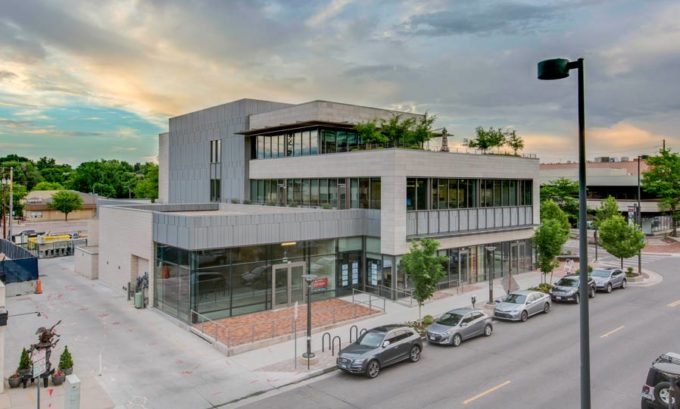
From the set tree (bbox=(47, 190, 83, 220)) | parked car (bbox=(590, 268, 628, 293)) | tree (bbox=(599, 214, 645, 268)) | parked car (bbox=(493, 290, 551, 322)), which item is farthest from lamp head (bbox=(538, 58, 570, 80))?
tree (bbox=(47, 190, 83, 220))

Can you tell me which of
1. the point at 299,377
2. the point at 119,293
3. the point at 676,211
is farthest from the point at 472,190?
the point at 676,211

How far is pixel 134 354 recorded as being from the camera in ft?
63.9

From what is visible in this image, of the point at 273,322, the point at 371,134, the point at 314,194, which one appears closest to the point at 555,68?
the point at 273,322

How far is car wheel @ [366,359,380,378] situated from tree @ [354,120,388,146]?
782 inches

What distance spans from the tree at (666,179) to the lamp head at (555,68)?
211 feet

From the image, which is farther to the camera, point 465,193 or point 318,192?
point 318,192

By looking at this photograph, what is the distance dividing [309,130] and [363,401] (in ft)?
79.1

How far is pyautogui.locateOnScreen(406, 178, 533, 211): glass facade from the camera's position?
29.5m

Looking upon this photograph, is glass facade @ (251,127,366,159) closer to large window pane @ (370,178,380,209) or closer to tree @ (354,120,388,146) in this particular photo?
tree @ (354,120,388,146)

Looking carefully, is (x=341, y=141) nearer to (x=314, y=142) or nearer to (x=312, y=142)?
(x=314, y=142)

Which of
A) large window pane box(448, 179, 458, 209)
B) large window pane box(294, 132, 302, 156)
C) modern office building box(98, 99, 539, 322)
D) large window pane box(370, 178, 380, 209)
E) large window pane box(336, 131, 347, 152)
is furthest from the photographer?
large window pane box(294, 132, 302, 156)

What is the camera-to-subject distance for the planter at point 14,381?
1606 cm

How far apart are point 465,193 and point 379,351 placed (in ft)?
57.6

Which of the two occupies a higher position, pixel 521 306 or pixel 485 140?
pixel 485 140
